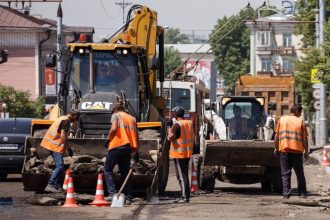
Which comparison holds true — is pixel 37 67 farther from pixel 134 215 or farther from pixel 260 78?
pixel 134 215

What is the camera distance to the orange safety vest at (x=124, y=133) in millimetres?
18297

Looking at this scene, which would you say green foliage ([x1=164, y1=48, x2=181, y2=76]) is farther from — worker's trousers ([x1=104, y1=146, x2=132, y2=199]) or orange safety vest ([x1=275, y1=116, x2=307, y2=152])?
worker's trousers ([x1=104, y1=146, x2=132, y2=199])

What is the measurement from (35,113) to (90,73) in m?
44.3

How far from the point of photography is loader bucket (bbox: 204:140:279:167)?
21125 millimetres

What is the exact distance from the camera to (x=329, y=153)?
3130 centimetres

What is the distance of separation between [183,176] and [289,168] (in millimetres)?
2140

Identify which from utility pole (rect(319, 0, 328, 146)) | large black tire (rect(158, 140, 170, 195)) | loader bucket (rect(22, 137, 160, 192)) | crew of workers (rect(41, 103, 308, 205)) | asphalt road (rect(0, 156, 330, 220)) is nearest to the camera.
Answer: asphalt road (rect(0, 156, 330, 220))

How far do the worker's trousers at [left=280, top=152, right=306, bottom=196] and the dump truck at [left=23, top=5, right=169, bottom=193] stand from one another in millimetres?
2268

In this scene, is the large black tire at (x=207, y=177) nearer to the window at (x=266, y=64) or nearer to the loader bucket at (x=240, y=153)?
the loader bucket at (x=240, y=153)

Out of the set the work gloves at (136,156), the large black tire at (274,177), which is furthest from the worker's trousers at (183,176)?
the large black tire at (274,177)

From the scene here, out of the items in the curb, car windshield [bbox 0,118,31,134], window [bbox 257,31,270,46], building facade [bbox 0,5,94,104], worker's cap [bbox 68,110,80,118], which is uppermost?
window [bbox 257,31,270,46]

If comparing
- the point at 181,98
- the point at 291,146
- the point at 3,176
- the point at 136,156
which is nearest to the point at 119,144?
the point at 136,156

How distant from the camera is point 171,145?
19.4 m

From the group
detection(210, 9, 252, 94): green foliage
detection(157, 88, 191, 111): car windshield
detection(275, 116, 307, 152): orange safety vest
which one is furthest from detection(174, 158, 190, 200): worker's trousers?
detection(210, 9, 252, 94): green foliage
